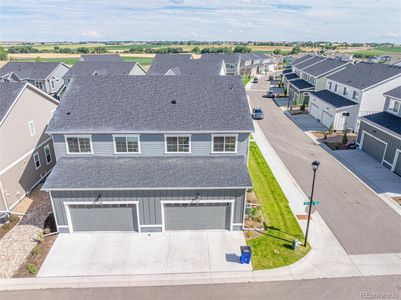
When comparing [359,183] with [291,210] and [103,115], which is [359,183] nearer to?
[291,210]

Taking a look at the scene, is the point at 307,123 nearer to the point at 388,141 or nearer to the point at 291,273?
the point at 388,141

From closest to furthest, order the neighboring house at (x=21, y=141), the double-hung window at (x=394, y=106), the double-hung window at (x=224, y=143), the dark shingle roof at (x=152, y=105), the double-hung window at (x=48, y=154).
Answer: the dark shingle roof at (x=152, y=105) < the double-hung window at (x=224, y=143) < the neighboring house at (x=21, y=141) < the double-hung window at (x=48, y=154) < the double-hung window at (x=394, y=106)

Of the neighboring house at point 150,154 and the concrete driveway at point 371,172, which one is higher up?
the neighboring house at point 150,154

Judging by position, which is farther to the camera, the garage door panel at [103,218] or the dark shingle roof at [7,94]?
the dark shingle roof at [7,94]

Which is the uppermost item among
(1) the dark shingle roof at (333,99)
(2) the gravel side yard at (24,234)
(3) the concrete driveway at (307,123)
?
(1) the dark shingle roof at (333,99)

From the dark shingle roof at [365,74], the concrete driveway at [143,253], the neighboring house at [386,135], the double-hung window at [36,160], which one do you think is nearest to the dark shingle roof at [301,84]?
the dark shingle roof at [365,74]

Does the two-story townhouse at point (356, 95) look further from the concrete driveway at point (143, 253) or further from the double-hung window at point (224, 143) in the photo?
the concrete driveway at point (143, 253)

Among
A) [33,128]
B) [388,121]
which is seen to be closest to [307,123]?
[388,121]
